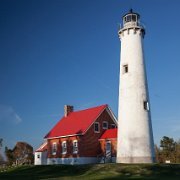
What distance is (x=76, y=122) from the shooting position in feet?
127

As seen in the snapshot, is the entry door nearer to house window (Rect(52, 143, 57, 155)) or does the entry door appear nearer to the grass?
house window (Rect(52, 143, 57, 155))

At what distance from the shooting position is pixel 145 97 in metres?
28.5

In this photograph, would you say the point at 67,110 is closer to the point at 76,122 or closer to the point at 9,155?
the point at 76,122

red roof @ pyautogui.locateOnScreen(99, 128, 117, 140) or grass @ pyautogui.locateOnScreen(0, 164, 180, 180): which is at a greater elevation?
red roof @ pyautogui.locateOnScreen(99, 128, 117, 140)

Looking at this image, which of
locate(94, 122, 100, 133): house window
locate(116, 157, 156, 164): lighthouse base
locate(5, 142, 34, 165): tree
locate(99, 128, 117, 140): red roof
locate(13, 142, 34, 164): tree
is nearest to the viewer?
locate(116, 157, 156, 164): lighthouse base

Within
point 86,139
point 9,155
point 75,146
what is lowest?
point 75,146

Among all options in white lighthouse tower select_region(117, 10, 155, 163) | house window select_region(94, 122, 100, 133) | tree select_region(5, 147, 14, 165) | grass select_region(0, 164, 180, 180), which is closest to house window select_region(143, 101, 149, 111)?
white lighthouse tower select_region(117, 10, 155, 163)

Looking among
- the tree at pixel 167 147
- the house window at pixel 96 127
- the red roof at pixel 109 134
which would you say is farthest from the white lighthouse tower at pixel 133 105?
the tree at pixel 167 147

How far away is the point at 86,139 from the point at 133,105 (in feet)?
30.5

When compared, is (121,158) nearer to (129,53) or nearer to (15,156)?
(129,53)

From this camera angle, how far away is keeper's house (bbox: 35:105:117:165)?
34938 millimetres

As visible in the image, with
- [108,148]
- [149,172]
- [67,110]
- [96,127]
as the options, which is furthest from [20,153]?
[149,172]

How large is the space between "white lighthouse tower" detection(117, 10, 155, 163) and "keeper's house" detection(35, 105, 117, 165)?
600cm

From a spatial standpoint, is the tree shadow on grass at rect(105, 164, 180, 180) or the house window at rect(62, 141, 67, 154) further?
the house window at rect(62, 141, 67, 154)
